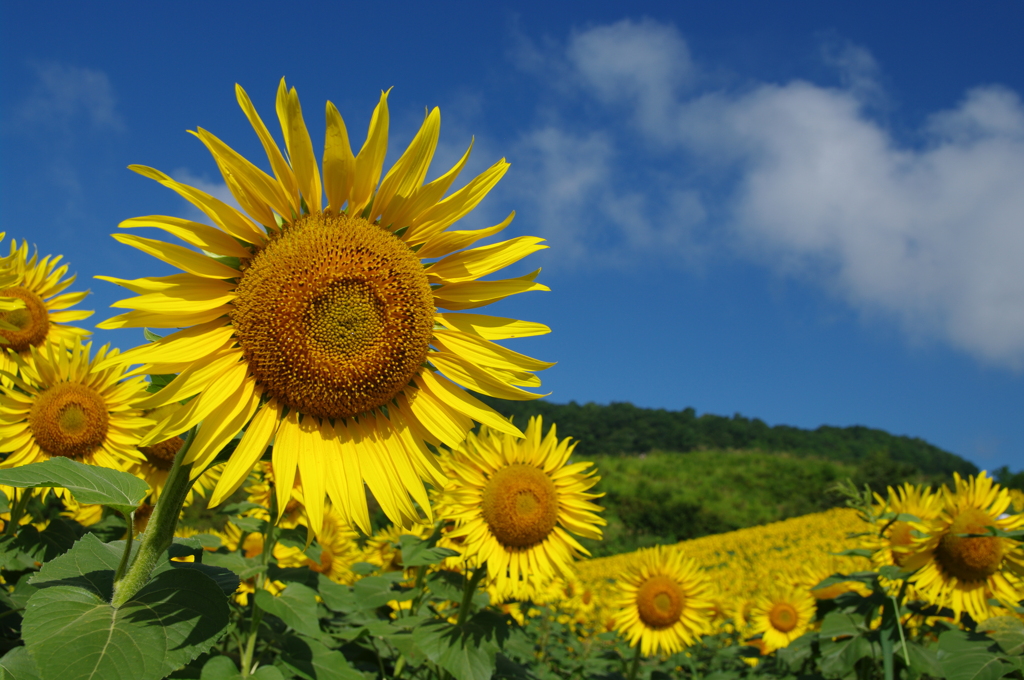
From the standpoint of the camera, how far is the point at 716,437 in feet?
292

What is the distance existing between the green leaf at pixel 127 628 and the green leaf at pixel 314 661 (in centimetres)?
105

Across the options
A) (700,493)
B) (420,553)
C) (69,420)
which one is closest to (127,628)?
(420,553)

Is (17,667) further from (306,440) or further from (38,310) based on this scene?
(38,310)

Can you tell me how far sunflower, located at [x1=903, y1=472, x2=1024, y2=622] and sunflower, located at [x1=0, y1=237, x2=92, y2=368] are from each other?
18.0 ft

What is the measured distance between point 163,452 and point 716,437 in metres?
92.3

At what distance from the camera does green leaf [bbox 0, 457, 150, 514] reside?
1.47 metres

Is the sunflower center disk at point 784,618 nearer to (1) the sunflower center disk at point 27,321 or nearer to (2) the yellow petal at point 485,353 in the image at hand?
(2) the yellow petal at point 485,353

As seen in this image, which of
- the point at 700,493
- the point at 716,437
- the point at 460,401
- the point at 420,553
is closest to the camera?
the point at 460,401

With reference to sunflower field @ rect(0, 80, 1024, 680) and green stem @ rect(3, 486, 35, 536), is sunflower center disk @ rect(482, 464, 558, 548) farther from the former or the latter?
green stem @ rect(3, 486, 35, 536)

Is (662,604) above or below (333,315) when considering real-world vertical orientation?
below

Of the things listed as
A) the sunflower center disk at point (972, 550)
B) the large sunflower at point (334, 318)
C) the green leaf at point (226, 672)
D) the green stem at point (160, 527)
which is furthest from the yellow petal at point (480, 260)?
the sunflower center disk at point (972, 550)

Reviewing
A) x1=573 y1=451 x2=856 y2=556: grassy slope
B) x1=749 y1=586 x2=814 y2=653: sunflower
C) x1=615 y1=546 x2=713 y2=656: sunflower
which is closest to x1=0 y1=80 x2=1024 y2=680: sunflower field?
x1=615 y1=546 x2=713 y2=656: sunflower

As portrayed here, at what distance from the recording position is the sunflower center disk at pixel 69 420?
Result: 11.1 feet

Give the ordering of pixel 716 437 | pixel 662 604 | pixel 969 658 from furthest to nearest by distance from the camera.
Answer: pixel 716 437 < pixel 662 604 < pixel 969 658
